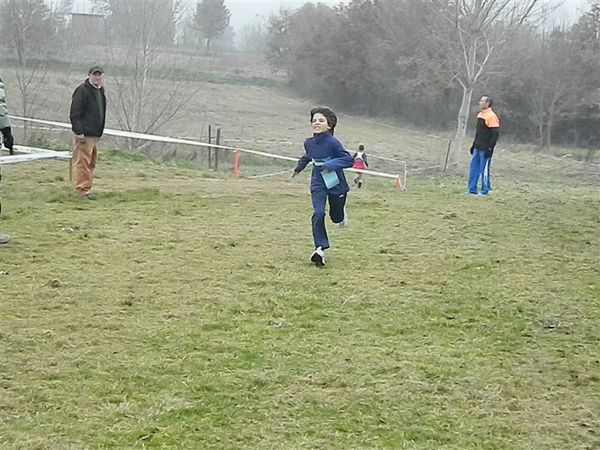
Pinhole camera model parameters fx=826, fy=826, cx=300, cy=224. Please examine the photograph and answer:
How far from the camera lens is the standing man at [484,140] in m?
13.0

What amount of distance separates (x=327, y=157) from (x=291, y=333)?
2.40 m

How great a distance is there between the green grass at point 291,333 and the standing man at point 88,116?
2.67ft

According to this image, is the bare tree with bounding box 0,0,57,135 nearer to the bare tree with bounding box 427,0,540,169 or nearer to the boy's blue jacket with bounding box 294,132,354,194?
the bare tree with bounding box 427,0,540,169

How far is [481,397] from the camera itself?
172 inches

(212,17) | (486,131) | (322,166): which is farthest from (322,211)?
(212,17)

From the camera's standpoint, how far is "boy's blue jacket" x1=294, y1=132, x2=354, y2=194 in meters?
7.28

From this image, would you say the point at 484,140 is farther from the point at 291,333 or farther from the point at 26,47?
the point at 26,47

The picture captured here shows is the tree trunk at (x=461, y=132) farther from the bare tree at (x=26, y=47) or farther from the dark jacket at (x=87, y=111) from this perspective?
the dark jacket at (x=87, y=111)

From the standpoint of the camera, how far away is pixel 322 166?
7324mm

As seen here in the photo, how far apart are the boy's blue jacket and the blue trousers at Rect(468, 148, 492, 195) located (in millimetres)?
6325

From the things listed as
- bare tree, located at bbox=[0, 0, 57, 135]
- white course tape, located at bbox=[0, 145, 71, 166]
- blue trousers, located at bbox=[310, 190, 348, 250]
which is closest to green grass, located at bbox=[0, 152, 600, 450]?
blue trousers, located at bbox=[310, 190, 348, 250]

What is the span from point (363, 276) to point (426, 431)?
3.18m

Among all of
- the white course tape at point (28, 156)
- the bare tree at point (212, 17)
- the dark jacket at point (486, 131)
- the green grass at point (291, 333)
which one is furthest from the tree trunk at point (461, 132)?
the bare tree at point (212, 17)

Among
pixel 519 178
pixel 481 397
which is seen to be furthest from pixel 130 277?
pixel 519 178
